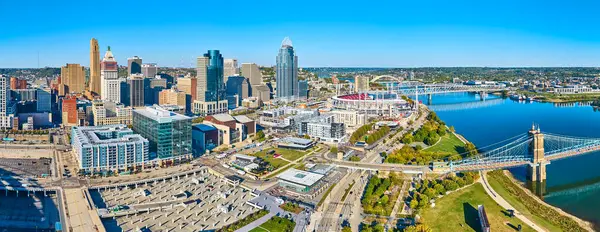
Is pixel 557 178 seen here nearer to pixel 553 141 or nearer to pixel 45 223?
pixel 553 141

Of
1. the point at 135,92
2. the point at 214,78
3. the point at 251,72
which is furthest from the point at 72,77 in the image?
the point at 251,72

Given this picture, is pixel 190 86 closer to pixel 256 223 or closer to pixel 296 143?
pixel 296 143

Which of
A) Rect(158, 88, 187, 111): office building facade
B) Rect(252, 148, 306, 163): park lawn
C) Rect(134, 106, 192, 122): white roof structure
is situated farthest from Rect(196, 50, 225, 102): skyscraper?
Rect(252, 148, 306, 163): park lawn

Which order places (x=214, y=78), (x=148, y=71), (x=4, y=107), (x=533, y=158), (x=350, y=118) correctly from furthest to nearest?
(x=148, y=71) < (x=214, y=78) < (x=350, y=118) < (x=4, y=107) < (x=533, y=158)

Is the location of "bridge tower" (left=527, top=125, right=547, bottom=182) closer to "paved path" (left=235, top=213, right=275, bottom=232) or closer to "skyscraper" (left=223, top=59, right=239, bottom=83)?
"paved path" (left=235, top=213, right=275, bottom=232)

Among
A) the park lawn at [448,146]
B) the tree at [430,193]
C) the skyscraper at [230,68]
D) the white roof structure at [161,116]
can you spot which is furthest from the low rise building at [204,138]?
the skyscraper at [230,68]

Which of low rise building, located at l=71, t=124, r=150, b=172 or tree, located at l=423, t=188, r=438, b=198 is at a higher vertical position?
low rise building, located at l=71, t=124, r=150, b=172

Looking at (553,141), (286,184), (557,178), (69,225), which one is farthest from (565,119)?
(69,225)
